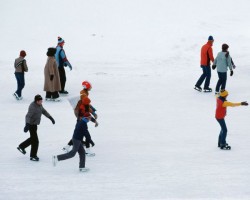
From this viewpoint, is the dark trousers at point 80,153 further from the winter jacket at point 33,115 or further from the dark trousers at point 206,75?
the dark trousers at point 206,75

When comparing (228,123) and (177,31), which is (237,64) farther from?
(228,123)

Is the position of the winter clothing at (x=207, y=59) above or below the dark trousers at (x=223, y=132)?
above

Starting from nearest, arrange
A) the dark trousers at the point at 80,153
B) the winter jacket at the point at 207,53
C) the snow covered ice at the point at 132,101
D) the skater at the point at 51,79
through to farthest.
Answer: the snow covered ice at the point at 132,101 → the dark trousers at the point at 80,153 → the skater at the point at 51,79 → the winter jacket at the point at 207,53

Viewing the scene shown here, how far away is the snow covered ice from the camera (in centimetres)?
1022

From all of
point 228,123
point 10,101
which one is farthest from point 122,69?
point 228,123

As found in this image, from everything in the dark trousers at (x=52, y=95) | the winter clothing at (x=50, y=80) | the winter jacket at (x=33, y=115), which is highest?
the winter clothing at (x=50, y=80)

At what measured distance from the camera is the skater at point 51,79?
52.4 ft

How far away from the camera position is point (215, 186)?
9.99 meters

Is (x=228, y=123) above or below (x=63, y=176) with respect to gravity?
above

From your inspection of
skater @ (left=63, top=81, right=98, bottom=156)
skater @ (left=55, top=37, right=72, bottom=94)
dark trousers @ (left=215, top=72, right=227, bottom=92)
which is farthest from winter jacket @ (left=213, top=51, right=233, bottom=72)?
skater @ (left=63, top=81, right=98, bottom=156)

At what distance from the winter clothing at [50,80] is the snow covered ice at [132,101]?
326 mm

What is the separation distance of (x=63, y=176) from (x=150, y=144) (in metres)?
2.72

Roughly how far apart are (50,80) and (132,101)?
241 cm

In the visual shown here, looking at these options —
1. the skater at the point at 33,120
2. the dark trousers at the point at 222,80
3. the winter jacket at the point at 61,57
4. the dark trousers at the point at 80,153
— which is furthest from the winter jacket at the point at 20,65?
the dark trousers at the point at 80,153
